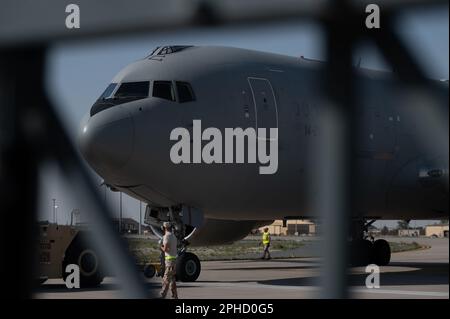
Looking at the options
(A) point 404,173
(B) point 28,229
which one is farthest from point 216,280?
(B) point 28,229

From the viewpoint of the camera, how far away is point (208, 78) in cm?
1388

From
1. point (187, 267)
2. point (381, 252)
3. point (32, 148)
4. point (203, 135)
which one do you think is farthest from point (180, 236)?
point (32, 148)

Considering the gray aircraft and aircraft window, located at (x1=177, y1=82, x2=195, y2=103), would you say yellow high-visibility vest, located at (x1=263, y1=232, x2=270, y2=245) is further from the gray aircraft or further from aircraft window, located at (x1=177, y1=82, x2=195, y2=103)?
aircraft window, located at (x1=177, y1=82, x2=195, y2=103)

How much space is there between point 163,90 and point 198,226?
95.6 inches

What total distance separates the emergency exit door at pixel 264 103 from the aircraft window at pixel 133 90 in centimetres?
183

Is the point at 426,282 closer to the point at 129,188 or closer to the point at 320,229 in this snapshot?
the point at 129,188

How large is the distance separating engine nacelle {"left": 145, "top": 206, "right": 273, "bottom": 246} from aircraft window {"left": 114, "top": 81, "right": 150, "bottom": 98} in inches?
82.0

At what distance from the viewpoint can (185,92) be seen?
13.8 m

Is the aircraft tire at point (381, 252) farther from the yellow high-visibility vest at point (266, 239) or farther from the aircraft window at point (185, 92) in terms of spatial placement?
the aircraft window at point (185, 92)

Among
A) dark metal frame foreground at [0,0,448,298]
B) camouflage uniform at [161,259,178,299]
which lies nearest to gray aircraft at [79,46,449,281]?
camouflage uniform at [161,259,178,299]

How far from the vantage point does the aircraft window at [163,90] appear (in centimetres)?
1367

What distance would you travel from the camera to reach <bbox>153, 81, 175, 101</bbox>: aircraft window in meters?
13.7

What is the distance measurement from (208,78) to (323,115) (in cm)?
1221

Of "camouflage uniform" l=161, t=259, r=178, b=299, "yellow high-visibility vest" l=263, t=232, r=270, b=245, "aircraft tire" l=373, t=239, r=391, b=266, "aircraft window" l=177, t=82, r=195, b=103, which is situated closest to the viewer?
"camouflage uniform" l=161, t=259, r=178, b=299
